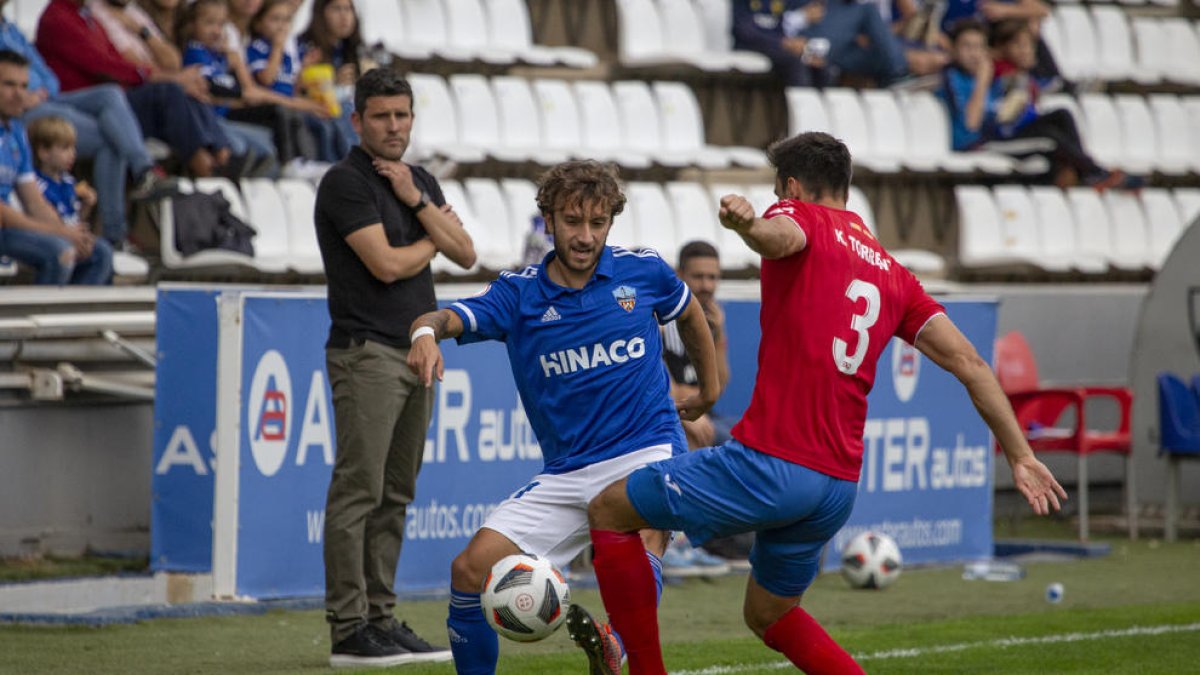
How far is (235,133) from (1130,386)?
22.1 ft

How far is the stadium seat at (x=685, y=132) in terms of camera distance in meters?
15.1

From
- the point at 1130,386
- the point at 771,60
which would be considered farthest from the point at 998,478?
the point at 771,60

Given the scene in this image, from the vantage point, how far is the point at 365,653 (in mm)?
7070

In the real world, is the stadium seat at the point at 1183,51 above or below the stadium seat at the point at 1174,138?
above

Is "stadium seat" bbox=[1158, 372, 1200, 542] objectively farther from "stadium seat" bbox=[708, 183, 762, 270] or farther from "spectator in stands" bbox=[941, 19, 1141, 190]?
"spectator in stands" bbox=[941, 19, 1141, 190]

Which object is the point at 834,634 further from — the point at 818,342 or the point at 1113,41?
the point at 1113,41

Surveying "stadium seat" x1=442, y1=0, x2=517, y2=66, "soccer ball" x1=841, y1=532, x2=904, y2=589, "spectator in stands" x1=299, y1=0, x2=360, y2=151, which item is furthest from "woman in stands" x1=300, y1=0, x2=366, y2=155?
"soccer ball" x1=841, y1=532, x2=904, y2=589

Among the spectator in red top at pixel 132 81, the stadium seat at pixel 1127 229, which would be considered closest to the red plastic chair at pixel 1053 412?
the stadium seat at pixel 1127 229

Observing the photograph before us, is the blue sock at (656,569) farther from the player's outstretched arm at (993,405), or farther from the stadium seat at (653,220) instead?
the stadium seat at (653,220)

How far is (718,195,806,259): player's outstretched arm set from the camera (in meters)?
5.02

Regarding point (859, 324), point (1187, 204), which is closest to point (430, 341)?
point (859, 324)

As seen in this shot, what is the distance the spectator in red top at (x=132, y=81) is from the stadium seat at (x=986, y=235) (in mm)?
6993

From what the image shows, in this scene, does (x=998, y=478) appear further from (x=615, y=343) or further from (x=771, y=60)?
(x=615, y=343)

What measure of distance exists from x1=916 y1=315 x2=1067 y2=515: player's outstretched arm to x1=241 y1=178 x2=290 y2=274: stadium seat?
22.0 feet
